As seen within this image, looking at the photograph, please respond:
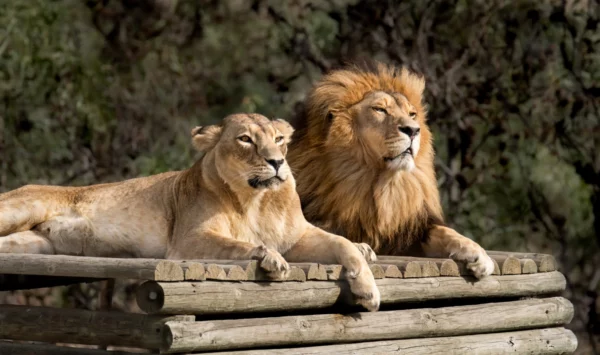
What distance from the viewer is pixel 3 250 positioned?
17.1 ft

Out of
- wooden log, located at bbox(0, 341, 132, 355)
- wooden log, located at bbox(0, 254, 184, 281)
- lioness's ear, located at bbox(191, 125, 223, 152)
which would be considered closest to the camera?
wooden log, located at bbox(0, 254, 184, 281)

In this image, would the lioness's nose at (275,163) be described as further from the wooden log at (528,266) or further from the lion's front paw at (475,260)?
the wooden log at (528,266)

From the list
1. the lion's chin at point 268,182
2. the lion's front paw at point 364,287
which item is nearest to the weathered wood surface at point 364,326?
the lion's front paw at point 364,287

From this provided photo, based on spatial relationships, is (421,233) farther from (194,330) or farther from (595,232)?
(595,232)

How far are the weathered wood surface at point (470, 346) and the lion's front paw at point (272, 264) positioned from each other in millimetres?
293

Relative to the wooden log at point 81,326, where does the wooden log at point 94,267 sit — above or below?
above

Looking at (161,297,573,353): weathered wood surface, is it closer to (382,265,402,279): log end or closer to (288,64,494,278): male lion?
(382,265,402,279): log end

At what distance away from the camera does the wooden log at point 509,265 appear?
5633 mm

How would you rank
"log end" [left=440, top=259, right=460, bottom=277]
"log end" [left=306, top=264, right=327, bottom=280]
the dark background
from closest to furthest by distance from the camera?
"log end" [left=306, top=264, right=327, bottom=280] → "log end" [left=440, top=259, right=460, bottom=277] → the dark background

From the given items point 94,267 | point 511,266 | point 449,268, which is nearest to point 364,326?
point 449,268

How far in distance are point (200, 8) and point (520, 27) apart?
7.86ft

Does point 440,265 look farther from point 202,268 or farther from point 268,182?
point 202,268

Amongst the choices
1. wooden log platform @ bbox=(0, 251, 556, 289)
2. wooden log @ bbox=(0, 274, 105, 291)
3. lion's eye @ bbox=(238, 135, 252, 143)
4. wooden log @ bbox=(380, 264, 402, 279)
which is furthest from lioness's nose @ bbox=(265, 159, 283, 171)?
wooden log @ bbox=(0, 274, 105, 291)

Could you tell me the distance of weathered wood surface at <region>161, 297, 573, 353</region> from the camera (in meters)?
4.29
